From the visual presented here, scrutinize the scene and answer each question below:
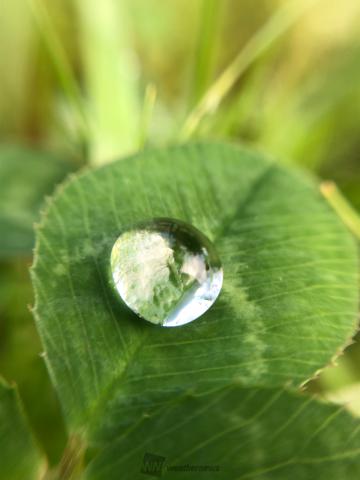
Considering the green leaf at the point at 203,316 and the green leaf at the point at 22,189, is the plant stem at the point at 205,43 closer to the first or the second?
the green leaf at the point at 22,189

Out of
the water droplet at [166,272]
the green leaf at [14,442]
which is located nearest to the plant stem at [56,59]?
the water droplet at [166,272]

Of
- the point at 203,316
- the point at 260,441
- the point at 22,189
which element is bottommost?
the point at 260,441

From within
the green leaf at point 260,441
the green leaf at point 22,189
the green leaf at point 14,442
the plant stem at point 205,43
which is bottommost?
the green leaf at point 260,441

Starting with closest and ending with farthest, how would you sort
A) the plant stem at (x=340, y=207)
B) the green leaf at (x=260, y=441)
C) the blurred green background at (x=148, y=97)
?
1. the green leaf at (x=260, y=441)
2. the plant stem at (x=340, y=207)
3. the blurred green background at (x=148, y=97)

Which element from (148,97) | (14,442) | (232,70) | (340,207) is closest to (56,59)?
(148,97)

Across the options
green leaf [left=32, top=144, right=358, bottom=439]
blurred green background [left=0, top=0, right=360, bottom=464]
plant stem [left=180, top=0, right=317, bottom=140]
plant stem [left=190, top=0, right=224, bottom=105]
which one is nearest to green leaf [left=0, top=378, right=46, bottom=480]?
green leaf [left=32, top=144, right=358, bottom=439]

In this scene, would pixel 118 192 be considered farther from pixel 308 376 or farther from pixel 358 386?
pixel 358 386

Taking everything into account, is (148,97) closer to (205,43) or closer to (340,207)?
(205,43)
